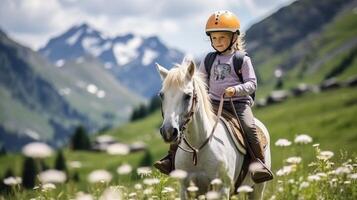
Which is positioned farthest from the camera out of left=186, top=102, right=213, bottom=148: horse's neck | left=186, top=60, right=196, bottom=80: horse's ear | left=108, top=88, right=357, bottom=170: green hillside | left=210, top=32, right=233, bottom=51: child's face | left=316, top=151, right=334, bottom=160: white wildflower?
left=108, top=88, right=357, bottom=170: green hillside

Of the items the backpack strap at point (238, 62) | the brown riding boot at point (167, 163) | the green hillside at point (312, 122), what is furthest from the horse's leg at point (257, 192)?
the green hillside at point (312, 122)

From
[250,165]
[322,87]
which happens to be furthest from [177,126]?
[322,87]

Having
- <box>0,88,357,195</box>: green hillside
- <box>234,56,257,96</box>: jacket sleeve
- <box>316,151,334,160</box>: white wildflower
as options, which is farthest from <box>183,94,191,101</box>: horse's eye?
<box>0,88,357,195</box>: green hillside

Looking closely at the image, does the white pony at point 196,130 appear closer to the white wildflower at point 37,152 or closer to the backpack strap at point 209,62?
the backpack strap at point 209,62

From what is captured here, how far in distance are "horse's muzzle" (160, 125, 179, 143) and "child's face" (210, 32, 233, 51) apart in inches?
116

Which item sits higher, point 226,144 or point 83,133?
point 83,133

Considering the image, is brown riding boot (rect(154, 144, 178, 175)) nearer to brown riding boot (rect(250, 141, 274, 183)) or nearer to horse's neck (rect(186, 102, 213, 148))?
horse's neck (rect(186, 102, 213, 148))

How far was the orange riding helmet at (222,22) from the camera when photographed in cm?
940

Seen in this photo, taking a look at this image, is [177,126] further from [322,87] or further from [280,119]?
[322,87]

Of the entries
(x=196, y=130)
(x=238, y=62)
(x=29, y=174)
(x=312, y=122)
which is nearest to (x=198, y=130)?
(x=196, y=130)

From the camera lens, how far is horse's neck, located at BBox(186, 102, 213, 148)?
8.27m

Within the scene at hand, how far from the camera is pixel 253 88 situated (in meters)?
9.16

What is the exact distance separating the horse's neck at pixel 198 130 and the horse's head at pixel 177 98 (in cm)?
32

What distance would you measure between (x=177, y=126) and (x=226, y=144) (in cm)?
155
